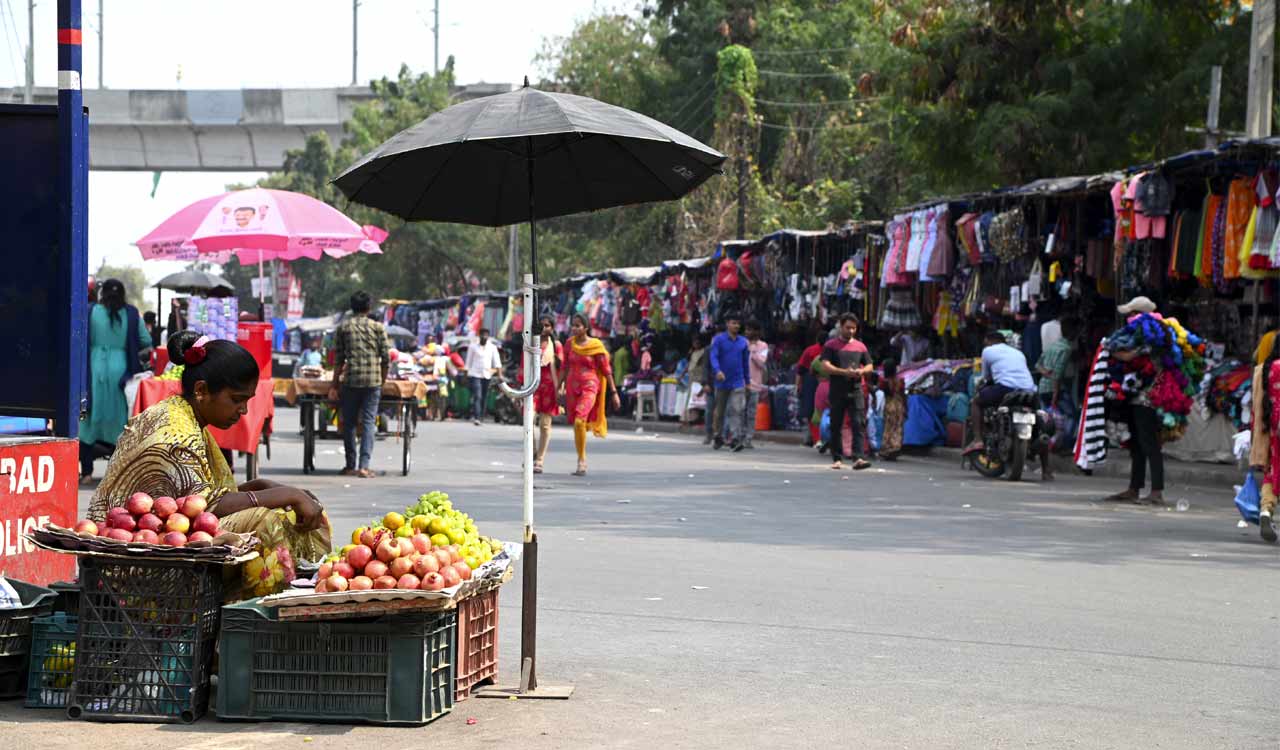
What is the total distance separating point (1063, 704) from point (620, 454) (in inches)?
680

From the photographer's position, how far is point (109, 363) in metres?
15.9

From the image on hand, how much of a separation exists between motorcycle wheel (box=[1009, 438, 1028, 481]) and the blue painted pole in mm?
14145

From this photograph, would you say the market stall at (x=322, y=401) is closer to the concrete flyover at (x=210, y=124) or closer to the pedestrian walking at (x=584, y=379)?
the pedestrian walking at (x=584, y=379)

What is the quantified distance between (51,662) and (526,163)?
10.2ft

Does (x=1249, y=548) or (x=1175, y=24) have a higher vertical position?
(x=1175, y=24)

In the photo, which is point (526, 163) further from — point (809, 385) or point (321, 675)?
point (809, 385)

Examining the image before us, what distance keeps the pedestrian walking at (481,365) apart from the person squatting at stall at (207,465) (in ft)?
102

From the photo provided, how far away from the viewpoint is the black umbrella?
664 cm

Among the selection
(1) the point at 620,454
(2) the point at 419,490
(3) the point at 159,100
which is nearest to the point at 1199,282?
(1) the point at 620,454

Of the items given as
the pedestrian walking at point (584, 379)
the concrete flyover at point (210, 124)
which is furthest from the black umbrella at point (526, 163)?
the concrete flyover at point (210, 124)

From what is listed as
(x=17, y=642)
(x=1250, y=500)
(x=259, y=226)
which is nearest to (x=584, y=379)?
(x=259, y=226)

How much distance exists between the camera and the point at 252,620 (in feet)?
19.2

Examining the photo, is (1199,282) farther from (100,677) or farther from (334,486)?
(100,677)

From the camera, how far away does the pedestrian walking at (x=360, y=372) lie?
17.8m
